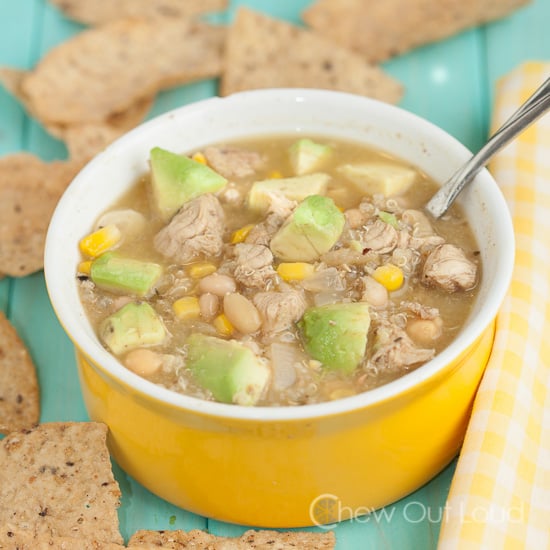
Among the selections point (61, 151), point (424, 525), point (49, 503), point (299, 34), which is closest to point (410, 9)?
point (299, 34)

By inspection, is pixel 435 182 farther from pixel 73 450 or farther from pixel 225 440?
pixel 73 450

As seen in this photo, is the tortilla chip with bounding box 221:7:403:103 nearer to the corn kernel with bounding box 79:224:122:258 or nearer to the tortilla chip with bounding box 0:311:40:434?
the corn kernel with bounding box 79:224:122:258

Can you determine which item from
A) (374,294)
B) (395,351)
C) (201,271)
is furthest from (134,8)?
(395,351)

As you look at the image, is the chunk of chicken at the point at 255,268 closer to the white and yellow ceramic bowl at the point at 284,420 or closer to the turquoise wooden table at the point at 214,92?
the white and yellow ceramic bowl at the point at 284,420

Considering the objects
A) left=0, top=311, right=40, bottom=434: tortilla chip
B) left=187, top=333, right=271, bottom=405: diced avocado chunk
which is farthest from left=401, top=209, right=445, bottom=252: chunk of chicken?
left=0, top=311, right=40, bottom=434: tortilla chip

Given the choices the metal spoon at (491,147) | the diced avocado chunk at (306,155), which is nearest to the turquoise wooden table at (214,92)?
the metal spoon at (491,147)
